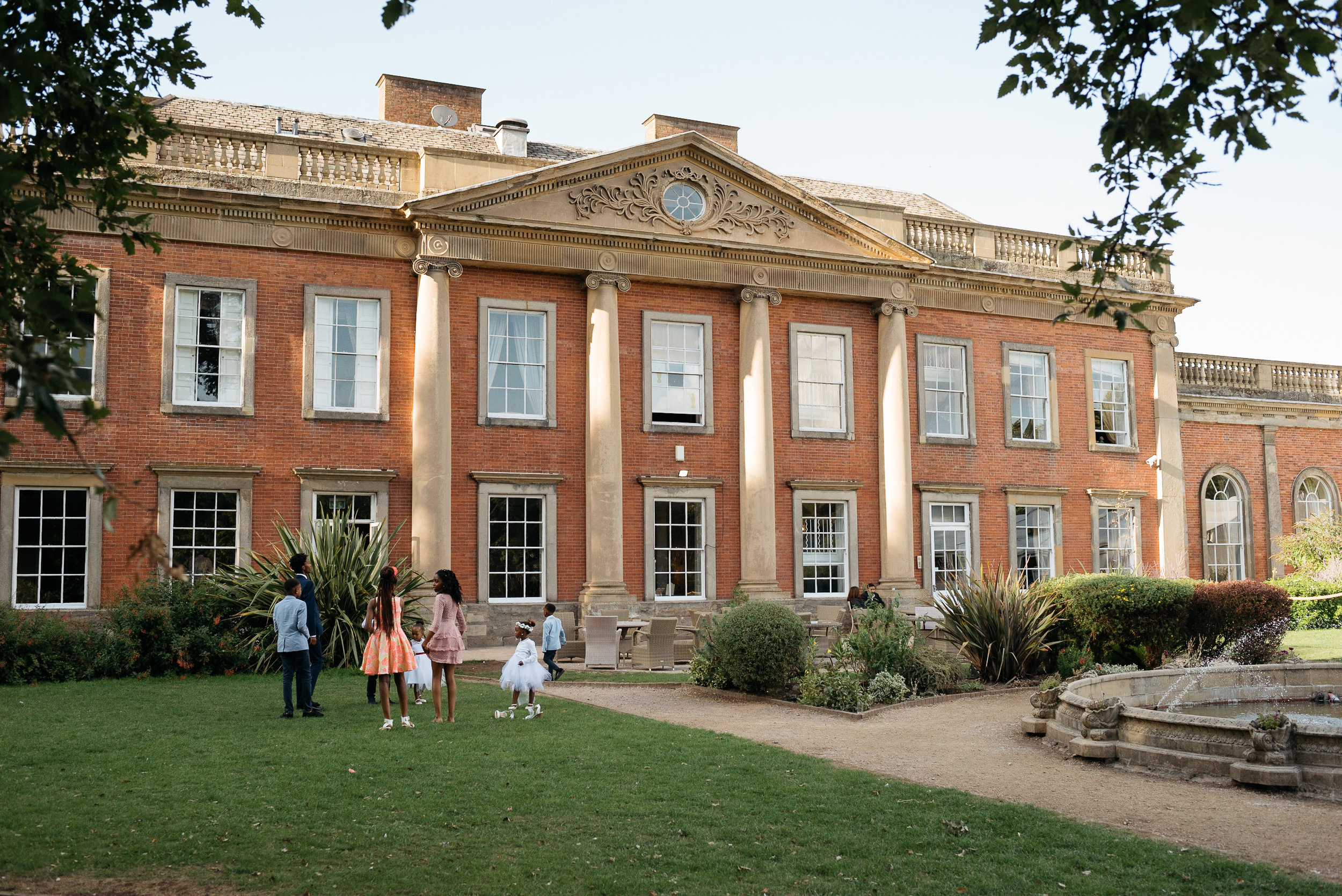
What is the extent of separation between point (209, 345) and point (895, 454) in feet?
44.6

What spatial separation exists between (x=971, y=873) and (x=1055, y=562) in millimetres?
21097

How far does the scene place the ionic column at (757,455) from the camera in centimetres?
2298

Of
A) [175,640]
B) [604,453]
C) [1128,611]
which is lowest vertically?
[175,640]

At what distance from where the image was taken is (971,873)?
6371 millimetres

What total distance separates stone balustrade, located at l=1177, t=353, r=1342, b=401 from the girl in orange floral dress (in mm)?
23911

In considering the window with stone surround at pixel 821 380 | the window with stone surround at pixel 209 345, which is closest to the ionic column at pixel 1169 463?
the window with stone surround at pixel 821 380

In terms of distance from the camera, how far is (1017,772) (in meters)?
9.65

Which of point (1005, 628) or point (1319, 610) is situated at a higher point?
point (1005, 628)

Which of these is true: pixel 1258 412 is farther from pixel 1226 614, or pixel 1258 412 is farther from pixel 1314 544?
pixel 1226 614

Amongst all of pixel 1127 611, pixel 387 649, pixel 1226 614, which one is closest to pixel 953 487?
pixel 1226 614

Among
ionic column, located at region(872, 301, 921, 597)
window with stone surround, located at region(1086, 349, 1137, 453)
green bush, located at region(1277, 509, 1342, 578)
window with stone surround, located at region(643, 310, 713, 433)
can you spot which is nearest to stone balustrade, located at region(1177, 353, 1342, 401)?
window with stone surround, located at region(1086, 349, 1137, 453)

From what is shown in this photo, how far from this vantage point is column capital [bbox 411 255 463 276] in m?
21.1

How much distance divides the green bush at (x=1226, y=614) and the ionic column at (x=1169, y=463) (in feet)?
32.2

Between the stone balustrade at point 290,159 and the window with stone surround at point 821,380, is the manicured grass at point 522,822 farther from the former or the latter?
the window with stone surround at point 821,380
